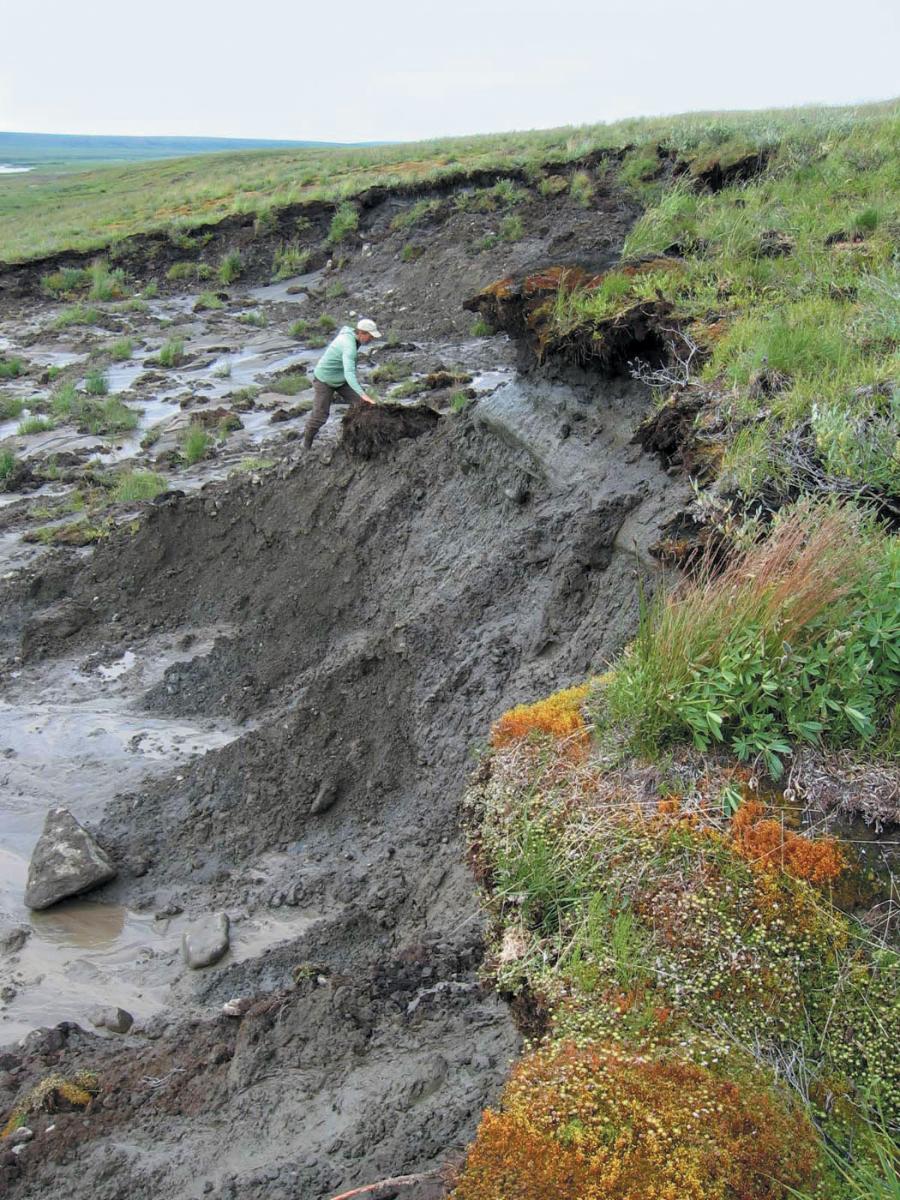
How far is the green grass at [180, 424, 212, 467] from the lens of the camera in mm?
12391

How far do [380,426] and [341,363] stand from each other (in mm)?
1909

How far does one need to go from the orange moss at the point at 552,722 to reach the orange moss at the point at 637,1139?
155 centimetres

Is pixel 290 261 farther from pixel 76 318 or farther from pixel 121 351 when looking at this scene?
pixel 121 351

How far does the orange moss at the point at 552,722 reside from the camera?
4.14m

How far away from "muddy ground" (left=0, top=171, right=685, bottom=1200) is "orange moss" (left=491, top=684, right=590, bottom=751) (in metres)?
0.84

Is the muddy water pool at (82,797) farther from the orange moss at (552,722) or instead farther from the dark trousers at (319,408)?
the dark trousers at (319,408)

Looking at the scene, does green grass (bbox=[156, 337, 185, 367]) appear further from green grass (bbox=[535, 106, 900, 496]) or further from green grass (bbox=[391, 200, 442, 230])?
green grass (bbox=[535, 106, 900, 496])

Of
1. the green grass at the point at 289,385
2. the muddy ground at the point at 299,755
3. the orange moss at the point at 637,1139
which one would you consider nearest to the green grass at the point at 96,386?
the green grass at the point at 289,385

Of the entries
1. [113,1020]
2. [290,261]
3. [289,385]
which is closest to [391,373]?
[289,385]

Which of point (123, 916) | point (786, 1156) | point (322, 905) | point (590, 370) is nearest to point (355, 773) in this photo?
point (322, 905)

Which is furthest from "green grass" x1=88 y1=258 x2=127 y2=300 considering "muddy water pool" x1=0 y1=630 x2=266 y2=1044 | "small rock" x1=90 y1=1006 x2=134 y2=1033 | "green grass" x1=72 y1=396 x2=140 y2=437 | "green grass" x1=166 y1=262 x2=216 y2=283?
"small rock" x1=90 y1=1006 x2=134 y2=1033

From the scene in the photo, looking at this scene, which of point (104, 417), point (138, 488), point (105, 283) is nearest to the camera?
point (138, 488)

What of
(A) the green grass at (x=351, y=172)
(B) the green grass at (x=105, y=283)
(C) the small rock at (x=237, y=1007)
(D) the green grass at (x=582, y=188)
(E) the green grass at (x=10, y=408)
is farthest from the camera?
(A) the green grass at (x=351, y=172)

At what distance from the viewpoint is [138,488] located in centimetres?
1127
